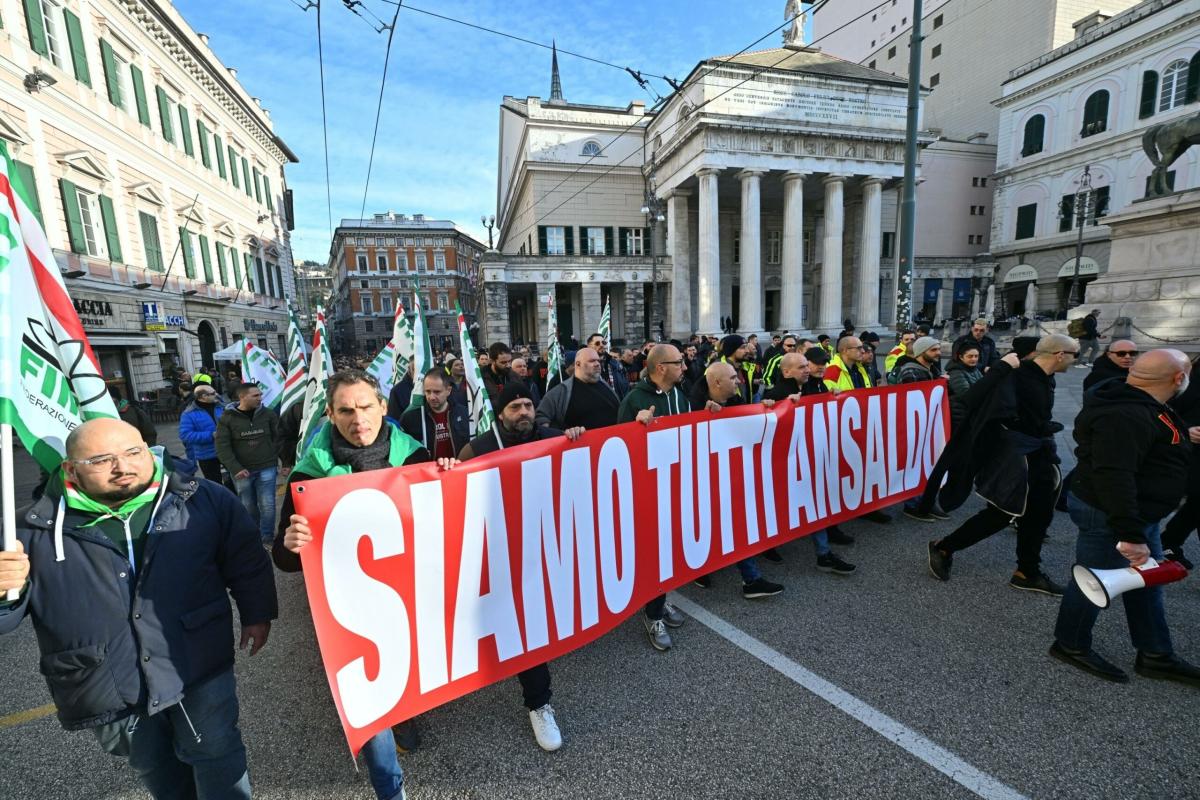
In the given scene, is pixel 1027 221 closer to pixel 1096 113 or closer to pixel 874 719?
pixel 1096 113

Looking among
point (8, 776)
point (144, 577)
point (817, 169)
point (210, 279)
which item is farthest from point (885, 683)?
point (817, 169)

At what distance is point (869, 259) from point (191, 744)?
33591 millimetres

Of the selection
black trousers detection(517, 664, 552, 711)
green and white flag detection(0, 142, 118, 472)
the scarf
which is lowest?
black trousers detection(517, 664, 552, 711)

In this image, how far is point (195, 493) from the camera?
1839 mm

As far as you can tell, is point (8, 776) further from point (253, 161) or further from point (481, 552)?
point (253, 161)

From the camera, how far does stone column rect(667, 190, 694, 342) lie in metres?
29.9

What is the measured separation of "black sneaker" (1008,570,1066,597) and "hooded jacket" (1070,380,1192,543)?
1.24 metres

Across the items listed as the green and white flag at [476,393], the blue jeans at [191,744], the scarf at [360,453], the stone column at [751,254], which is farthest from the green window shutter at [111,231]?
the stone column at [751,254]

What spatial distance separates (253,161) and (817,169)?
30.8m

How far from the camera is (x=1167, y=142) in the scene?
10.6m

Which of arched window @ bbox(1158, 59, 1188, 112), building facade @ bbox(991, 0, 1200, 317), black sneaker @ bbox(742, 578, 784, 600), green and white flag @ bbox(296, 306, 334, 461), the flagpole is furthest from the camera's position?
building facade @ bbox(991, 0, 1200, 317)

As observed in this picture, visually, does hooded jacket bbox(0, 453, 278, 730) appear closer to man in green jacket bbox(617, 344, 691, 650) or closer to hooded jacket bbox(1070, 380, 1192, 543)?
man in green jacket bbox(617, 344, 691, 650)

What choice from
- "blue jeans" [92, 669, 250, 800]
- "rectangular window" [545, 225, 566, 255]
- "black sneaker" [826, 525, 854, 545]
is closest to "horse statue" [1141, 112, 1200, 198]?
"black sneaker" [826, 525, 854, 545]

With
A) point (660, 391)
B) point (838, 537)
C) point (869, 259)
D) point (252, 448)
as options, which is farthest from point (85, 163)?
point (869, 259)
